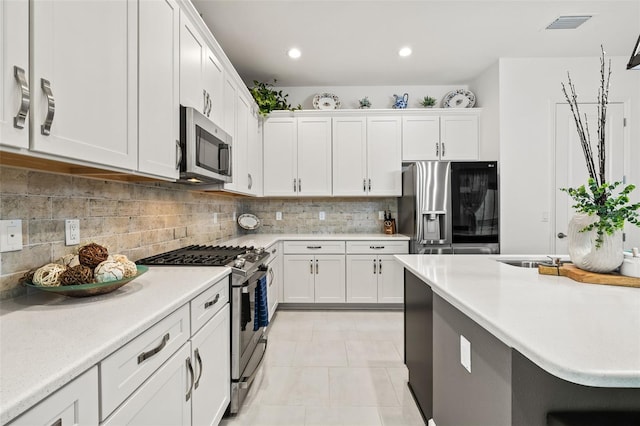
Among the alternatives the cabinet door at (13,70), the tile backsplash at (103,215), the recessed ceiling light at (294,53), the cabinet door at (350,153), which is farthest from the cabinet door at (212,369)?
the recessed ceiling light at (294,53)

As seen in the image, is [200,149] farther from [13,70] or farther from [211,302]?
[13,70]

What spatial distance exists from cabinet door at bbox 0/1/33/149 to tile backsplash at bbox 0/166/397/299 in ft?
1.43

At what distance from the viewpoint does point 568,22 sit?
282 cm

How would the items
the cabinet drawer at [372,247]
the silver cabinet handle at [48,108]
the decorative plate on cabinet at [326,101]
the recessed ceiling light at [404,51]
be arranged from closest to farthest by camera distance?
the silver cabinet handle at [48,108] → the recessed ceiling light at [404,51] → the cabinet drawer at [372,247] → the decorative plate on cabinet at [326,101]

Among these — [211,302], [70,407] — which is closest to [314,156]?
[211,302]

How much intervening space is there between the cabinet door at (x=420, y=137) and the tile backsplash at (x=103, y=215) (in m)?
2.33

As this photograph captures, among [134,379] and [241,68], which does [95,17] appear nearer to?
[134,379]

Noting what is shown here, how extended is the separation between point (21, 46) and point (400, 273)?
3557mm

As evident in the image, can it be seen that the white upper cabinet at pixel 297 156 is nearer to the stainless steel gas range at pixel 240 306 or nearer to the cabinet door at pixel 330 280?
the cabinet door at pixel 330 280

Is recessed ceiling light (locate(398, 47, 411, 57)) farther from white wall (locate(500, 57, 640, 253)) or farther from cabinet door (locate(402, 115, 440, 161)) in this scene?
white wall (locate(500, 57, 640, 253))

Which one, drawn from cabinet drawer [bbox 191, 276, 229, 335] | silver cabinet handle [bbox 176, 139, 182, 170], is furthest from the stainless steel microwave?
cabinet drawer [bbox 191, 276, 229, 335]

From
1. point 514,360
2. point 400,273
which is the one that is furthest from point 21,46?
point 400,273

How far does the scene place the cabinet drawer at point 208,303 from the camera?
137 centimetres

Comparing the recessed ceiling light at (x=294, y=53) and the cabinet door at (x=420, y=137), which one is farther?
the cabinet door at (x=420, y=137)
